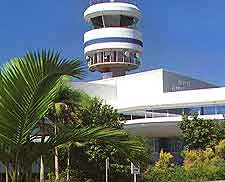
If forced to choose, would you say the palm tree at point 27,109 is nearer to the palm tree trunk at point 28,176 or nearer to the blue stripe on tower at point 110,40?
the palm tree trunk at point 28,176

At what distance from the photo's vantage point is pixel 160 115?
64.6 metres

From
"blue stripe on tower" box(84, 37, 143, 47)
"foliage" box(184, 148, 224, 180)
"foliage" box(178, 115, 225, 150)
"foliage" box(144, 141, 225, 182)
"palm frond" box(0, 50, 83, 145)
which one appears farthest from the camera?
"blue stripe on tower" box(84, 37, 143, 47)

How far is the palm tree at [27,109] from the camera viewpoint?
542 cm

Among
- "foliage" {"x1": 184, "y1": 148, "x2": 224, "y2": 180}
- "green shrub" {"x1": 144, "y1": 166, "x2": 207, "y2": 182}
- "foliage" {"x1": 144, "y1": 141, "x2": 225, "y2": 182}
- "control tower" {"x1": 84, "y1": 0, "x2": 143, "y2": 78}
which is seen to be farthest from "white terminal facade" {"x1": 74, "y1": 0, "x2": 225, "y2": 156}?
"green shrub" {"x1": 144, "y1": 166, "x2": 207, "y2": 182}

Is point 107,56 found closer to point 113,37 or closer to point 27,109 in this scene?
point 113,37

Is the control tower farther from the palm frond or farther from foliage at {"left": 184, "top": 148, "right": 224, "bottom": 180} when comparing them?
the palm frond

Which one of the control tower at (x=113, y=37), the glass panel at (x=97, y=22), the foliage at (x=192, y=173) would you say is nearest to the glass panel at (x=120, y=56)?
the control tower at (x=113, y=37)

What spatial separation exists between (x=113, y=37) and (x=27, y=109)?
96591 mm

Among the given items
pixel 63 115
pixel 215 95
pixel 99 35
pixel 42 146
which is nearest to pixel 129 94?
pixel 215 95

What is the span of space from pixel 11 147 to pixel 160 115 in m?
59.5

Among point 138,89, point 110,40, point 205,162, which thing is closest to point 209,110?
point 138,89

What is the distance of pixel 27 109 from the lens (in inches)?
214

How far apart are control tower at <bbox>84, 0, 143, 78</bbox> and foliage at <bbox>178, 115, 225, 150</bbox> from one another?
5220 cm

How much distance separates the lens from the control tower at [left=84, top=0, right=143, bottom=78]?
101 m
